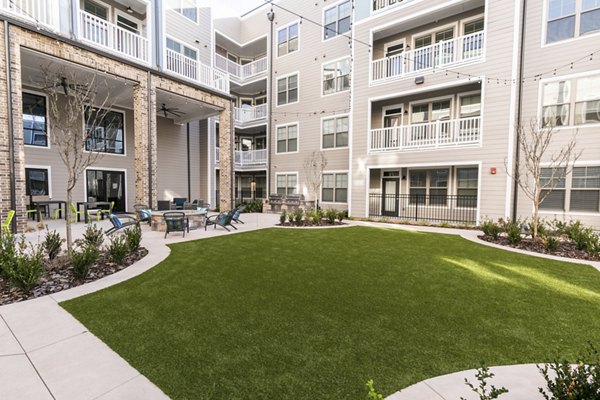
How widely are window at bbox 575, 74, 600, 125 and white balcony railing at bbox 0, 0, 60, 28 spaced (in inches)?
722

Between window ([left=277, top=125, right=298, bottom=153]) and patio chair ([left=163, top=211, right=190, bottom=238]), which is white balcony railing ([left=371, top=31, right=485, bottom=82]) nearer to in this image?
window ([left=277, top=125, right=298, bottom=153])

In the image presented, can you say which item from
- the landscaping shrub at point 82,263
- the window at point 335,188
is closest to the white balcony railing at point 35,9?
the landscaping shrub at point 82,263

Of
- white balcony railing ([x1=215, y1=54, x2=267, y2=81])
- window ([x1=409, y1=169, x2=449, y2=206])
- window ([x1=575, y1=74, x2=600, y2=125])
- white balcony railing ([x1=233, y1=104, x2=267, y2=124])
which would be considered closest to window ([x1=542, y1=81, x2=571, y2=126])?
window ([x1=575, y1=74, x2=600, y2=125])

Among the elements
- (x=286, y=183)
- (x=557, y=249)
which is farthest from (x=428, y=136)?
(x=286, y=183)

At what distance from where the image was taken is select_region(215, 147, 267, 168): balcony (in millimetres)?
20000

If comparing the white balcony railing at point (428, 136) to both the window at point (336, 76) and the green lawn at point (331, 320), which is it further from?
the green lawn at point (331, 320)

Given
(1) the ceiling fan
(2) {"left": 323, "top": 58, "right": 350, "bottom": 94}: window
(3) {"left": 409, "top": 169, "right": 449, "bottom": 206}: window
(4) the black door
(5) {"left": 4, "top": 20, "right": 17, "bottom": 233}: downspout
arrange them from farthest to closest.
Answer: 1. (2) {"left": 323, "top": 58, "right": 350, "bottom": 94}: window
2. (1) the ceiling fan
3. (4) the black door
4. (3) {"left": 409, "top": 169, "right": 449, "bottom": 206}: window
5. (5) {"left": 4, "top": 20, "right": 17, "bottom": 233}: downspout

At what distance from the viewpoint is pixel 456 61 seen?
1180cm

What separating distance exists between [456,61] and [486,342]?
40.1ft

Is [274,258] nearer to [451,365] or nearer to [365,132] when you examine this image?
[451,365]

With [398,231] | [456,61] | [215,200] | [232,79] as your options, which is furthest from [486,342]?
[232,79]

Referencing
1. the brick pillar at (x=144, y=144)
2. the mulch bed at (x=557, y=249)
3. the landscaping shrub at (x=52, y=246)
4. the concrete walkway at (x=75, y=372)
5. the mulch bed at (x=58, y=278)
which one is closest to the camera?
the concrete walkway at (x=75, y=372)

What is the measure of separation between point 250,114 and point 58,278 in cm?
1722

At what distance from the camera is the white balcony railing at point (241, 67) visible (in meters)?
19.6
